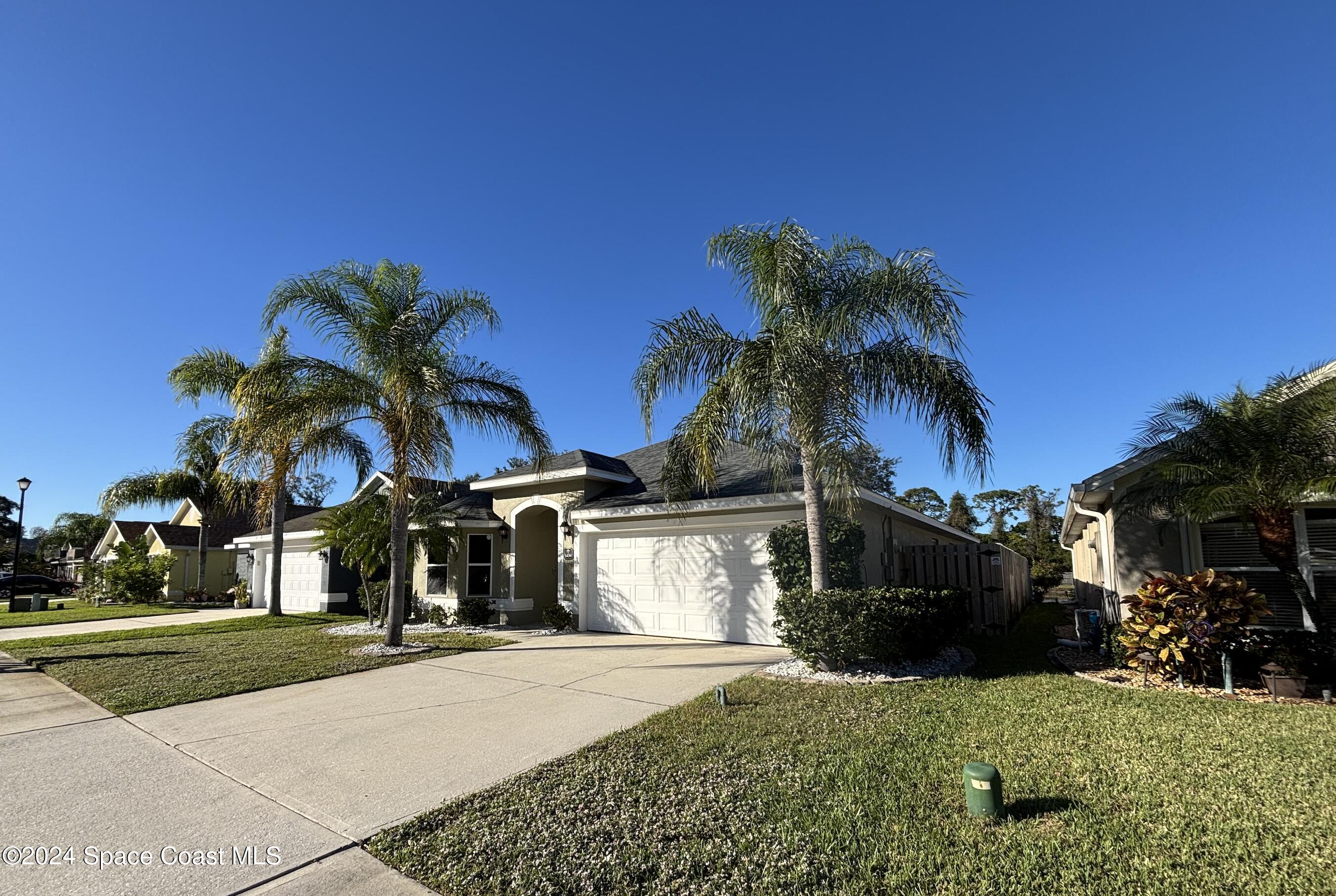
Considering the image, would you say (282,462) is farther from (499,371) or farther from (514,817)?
(514,817)

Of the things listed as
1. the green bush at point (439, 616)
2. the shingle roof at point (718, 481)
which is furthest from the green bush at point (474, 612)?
the shingle roof at point (718, 481)

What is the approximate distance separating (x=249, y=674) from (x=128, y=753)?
13.2 ft

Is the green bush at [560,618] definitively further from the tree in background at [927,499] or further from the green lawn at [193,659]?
the tree in background at [927,499]

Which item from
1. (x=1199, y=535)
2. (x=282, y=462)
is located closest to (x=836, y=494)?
(x=1199, y=535)

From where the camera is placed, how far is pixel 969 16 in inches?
397

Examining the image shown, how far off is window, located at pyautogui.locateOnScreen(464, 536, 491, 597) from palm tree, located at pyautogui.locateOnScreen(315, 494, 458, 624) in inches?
21.7

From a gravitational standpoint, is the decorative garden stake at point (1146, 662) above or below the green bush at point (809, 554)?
below

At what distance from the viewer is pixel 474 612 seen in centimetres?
1520

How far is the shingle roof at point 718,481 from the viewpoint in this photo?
11820 millimetres

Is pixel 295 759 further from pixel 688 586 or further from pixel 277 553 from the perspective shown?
pixel 277 553

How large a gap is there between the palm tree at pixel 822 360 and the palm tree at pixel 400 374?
4560 mm

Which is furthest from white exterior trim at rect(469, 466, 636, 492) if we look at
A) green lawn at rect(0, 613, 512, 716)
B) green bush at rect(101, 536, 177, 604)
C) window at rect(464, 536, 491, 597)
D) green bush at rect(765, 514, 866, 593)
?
green bush at rect(101, 536, 177, 604)

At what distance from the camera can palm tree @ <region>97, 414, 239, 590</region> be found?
2120 cm

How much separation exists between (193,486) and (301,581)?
9524mm
